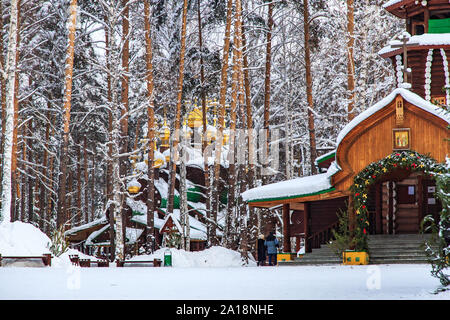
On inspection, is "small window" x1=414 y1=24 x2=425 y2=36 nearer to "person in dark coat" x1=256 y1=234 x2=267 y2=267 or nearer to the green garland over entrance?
the green garland over entrance

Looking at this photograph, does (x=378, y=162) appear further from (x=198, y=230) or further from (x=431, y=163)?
(x=198, y=230)

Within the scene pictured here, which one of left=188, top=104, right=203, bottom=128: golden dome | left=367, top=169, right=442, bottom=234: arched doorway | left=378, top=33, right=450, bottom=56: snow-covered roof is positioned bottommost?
left=367, top=169, right=442, bottom=234: arched doorway

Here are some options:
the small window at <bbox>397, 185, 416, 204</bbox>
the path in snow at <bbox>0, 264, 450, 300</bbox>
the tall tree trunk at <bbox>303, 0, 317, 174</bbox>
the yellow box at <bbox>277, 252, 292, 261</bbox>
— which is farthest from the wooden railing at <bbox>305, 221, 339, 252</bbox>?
the path in snow at <bbox>0, 264, 450, 300</bbox>

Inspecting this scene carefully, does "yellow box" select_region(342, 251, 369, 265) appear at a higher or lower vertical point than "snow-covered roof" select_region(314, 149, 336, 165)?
lower

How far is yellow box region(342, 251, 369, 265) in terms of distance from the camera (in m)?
22.9

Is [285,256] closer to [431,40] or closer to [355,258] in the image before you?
[355,258]

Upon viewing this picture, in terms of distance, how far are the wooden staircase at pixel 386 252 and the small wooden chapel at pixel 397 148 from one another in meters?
0.87

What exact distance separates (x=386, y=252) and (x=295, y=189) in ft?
12.7

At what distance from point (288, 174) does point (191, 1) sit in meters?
9.37

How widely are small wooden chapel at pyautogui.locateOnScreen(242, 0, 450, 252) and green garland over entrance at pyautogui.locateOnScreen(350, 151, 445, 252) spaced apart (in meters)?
0.04

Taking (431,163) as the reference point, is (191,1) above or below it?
above
